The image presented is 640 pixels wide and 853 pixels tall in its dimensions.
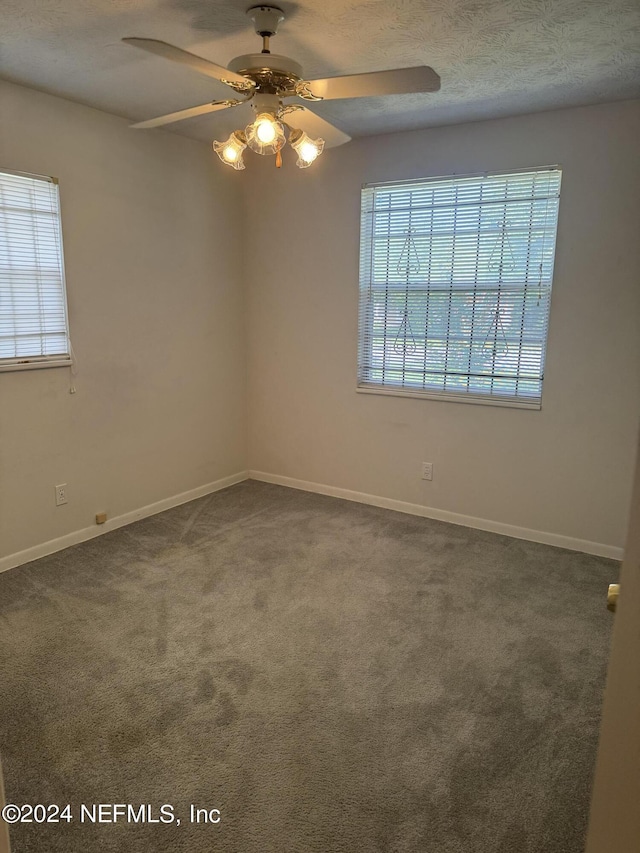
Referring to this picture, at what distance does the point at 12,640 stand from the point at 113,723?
0.78 meters

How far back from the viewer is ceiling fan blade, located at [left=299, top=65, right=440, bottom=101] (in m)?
1.76

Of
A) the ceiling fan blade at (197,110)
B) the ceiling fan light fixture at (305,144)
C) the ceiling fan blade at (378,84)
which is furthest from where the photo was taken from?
the ceiling fan light fixture at (305,144)

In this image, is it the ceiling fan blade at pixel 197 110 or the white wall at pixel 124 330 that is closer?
the ceiling fan blade at pixel 197 110

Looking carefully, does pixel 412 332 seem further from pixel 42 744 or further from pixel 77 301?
pixel 42 744

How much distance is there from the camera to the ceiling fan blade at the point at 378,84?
1.76 metres

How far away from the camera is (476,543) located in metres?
3.44

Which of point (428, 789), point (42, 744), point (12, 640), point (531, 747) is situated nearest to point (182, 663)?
point (42, 744)

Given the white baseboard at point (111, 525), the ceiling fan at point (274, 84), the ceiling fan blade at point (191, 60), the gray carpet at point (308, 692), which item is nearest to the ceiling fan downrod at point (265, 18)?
the ceiling fan at point (274, 84)

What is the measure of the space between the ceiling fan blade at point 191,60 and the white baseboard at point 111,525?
260cm

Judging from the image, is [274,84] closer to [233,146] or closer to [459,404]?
[233,146]

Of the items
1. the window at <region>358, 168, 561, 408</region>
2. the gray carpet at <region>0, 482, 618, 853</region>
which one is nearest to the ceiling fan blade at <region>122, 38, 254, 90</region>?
the window at <region>358, 168, 561, 408</region>

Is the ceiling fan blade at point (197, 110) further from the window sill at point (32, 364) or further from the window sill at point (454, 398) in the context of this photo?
the window sill at point (454, 398)

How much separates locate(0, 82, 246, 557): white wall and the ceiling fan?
4.10ft

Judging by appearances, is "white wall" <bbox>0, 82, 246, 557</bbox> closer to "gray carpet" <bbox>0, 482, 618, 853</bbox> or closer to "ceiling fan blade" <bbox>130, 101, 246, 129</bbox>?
"gray carpet" <bbox>0, 482, 618, 853</bbox>
